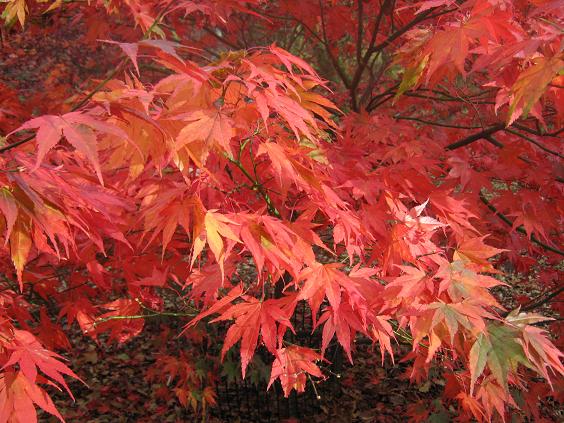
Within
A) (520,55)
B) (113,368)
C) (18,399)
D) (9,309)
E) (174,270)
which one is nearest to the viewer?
(18,399)

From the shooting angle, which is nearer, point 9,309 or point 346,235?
point 346,235

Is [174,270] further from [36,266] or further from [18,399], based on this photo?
[18,399]

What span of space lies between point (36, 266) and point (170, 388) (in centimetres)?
232

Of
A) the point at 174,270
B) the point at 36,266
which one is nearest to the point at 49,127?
the point at 174,270

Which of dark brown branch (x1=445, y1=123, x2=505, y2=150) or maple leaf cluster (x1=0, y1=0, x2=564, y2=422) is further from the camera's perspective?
dark brown branch (x1=445, y1=123, x2=505, y2=150)

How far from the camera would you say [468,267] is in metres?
2.05

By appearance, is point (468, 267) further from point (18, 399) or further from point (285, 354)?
point (18, 399)

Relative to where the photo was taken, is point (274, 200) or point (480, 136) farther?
point (480, 136)

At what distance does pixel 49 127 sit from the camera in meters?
1.26

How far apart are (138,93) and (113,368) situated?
4187 mm

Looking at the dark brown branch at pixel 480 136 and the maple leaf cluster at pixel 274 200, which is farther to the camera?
the dark brown branch at pixel 480 136

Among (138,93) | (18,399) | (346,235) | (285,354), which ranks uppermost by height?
(138,93)

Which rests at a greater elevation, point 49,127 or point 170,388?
point 49,127

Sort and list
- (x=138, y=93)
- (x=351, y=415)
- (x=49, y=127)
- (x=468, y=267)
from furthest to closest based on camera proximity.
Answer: (x=351, y=415)
(x=468, y=267)
(x=138, y=93)
(x=49, y=127)
